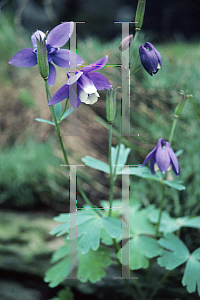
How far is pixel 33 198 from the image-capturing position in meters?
1.20

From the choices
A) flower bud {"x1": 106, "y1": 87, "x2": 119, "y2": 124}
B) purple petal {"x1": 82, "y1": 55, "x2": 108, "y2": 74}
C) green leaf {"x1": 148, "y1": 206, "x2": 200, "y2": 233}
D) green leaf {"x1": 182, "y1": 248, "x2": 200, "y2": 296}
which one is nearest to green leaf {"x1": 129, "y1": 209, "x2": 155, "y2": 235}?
green leaf {"x1": 148, "y1": 206, "x2": 200, "y2": 233}

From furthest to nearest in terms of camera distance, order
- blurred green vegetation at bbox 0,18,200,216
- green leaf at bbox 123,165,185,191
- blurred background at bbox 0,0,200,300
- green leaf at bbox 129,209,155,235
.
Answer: blurred green vegetation at bbox 0,18,200,216
blurred background at bbox 0,0,200,300
green leaf at bbox 129,209,155,235
green leaf at bbox 123,165,185,191

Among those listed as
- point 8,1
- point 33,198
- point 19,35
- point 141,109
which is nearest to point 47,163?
point 33,198

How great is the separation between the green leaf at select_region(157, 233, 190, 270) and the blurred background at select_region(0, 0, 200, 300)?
0.23 meters

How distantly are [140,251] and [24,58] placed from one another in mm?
645

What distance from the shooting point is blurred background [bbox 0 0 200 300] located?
3.17ft

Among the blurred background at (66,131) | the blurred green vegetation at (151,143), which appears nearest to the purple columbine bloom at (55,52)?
the blurred background at (66,131)

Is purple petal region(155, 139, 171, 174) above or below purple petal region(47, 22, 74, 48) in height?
Result: below

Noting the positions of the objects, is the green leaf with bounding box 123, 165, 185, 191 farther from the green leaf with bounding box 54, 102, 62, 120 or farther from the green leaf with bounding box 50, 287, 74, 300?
the green leaf with bounding box 50, 287, 74, 300

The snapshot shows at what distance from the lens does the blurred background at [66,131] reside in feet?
3.17

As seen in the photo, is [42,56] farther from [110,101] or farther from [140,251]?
[140,251]

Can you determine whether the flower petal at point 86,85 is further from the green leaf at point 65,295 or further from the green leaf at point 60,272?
the green leaf at point 65,295

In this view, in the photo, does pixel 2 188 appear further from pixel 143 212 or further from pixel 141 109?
pixel 141 109

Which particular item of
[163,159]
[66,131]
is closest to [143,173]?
[163,159]
